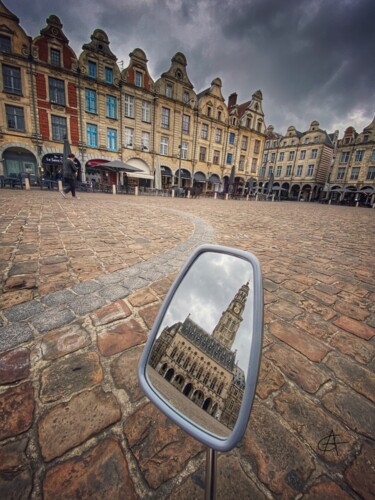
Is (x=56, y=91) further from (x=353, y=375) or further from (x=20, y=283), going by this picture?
(x=353, y=375)

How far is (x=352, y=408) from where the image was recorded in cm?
133

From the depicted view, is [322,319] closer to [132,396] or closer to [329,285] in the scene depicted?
[329,285]

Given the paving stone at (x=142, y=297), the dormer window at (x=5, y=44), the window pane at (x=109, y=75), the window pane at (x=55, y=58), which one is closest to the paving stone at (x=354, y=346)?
the paving stone at (x=142, y=297)

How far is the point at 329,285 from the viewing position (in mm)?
3119

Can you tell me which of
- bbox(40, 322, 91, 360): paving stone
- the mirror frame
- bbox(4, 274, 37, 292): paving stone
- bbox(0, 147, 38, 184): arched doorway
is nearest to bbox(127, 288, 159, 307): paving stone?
bbox(40, 322, 91, 360): paving stone

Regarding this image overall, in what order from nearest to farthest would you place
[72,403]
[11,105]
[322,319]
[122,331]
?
[72,403], [122,331], [322,319], [11,105]

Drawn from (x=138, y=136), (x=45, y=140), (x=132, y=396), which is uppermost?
(x=138, y=136)

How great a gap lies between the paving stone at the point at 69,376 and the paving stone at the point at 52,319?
44 cm

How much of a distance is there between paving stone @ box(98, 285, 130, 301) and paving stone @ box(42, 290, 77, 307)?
0.30 meters

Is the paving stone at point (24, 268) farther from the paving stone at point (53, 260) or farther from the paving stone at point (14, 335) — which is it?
the paving stone at point (14, 335)

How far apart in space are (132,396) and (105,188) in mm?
21902

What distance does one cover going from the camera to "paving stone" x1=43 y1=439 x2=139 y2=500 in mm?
864

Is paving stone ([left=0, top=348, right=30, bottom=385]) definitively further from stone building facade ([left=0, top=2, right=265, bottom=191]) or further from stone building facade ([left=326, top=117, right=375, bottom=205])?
stone building facade ([left=326, top=117, right=375, bottom=205])

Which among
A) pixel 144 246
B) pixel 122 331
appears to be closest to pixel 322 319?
pixel 122 331
